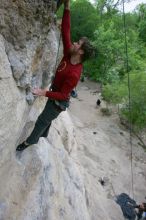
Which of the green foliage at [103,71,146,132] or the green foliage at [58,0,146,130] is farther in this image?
the green foliage at [58,0,146,130]

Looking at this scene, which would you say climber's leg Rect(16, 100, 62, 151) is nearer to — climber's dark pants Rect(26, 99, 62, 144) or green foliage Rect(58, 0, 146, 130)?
climber's dark pants Rect(26, 99, 62, 144)

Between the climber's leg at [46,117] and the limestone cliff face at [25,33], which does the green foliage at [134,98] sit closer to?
the climber's leg at [46,117]

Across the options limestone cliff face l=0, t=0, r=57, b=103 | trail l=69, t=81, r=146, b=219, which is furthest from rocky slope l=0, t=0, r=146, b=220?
trail l=69, t=81, r=146, b=219

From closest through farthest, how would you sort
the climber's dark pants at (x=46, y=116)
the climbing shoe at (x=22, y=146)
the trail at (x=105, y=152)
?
the climber's dark pants at (x=46, y=116), the climbing shoe at (x=22, y=146), the trail at (x=105, y=152)

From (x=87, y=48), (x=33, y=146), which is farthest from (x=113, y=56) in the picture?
(x=87, y=48)

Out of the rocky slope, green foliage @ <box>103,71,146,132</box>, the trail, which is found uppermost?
the rocky slope

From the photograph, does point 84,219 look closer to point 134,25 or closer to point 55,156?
point 55,156

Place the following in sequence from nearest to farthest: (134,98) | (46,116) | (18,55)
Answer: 1. (18,55)
2. (46,116)
3. (134,98)

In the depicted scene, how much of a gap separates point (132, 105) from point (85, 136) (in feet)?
13.4

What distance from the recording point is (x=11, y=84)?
663cm

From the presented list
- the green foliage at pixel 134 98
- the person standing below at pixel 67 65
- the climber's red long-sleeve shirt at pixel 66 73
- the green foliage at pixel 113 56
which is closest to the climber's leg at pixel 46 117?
the person standing below at pixel 67 65

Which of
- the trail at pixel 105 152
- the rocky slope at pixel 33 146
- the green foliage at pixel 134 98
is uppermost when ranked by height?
the rocky slope at pixel 33 146

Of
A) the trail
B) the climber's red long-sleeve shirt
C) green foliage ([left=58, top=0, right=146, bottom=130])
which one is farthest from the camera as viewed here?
green foliage ([left=58, top=0, right=146, bottom=130])

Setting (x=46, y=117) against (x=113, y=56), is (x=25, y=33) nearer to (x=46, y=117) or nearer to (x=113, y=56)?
(x=46, y=117)
